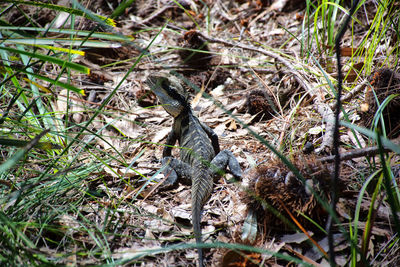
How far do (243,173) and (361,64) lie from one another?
1.90 meters

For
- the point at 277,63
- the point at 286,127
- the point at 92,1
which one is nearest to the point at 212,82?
the point at 277,63

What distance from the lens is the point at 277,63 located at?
421 centimetres

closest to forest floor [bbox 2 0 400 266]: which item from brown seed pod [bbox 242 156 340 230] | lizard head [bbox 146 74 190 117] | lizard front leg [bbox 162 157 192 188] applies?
brown seed pod [bbox 242 156 340 230]

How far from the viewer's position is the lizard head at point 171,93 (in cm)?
383

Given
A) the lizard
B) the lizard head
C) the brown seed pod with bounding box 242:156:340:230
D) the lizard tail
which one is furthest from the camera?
the lizard head

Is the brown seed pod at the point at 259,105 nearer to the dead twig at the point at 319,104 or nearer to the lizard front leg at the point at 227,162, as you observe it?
the dead twig at the point at 319,104

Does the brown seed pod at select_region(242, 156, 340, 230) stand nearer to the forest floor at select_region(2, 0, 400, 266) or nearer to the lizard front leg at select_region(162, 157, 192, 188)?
the forest floor at select_region(2, 0, 400, 266)

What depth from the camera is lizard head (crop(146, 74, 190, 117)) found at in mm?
3834

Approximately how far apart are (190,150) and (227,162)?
50cm

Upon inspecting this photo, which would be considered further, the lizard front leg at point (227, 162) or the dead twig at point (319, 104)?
the lizard front leg at point (227, 162)

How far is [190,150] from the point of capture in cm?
319

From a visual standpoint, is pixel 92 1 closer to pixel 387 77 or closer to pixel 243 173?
pixel 243 173

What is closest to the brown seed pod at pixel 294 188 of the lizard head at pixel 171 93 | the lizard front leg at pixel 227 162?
the lizard front leg at pixel 227 162

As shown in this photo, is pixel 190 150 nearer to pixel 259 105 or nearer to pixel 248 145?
pixel 248 145
